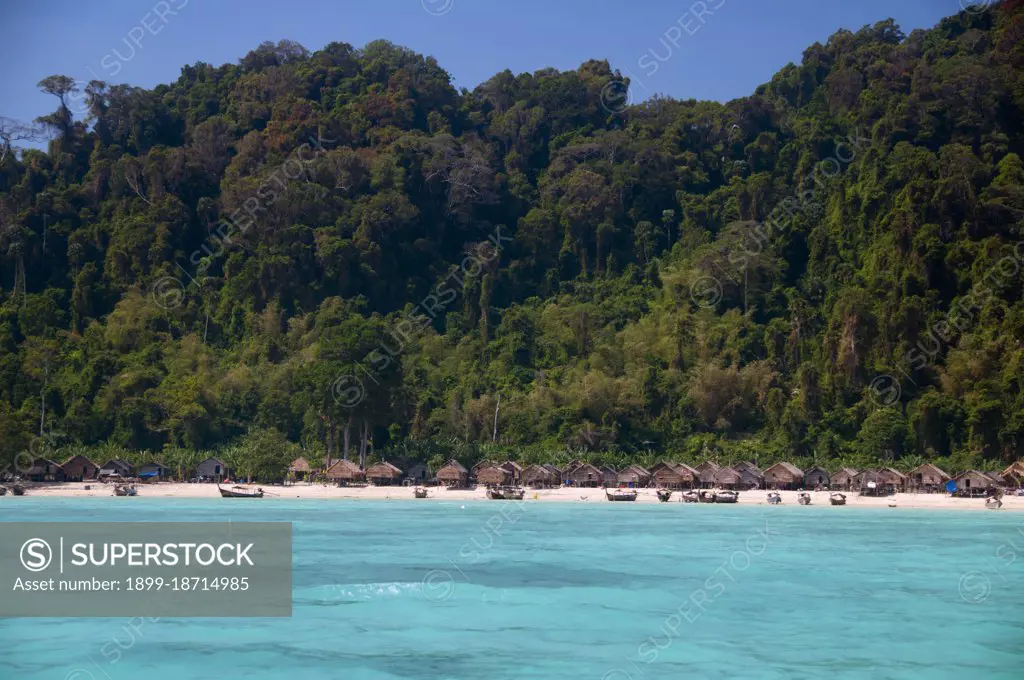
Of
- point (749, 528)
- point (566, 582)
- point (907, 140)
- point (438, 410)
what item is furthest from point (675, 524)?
point (907, 140)

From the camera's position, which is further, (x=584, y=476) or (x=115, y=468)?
(x=115, y=468)

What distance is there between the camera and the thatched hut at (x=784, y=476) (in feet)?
167

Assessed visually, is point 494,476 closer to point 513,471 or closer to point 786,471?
point 513,471

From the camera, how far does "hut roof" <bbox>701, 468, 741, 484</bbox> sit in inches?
2039

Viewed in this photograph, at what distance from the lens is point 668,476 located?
53406mm

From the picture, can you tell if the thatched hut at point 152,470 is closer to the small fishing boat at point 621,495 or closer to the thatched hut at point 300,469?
the thatched hut at point 300,469

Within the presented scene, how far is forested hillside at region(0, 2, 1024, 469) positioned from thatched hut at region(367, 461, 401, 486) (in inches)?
→ 98.4

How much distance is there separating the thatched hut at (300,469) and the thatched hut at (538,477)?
38.8 feet

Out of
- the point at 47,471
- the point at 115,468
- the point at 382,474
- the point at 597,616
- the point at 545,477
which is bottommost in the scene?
the point at 597,616

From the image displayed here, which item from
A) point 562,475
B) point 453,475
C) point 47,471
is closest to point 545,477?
point 562,475

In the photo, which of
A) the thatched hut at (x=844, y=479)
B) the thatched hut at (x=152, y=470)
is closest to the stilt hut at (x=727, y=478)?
the thatched hut at (x=844, y=479)

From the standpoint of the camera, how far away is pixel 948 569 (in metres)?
25.7

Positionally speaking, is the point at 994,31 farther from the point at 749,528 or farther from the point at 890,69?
the point at 749,528

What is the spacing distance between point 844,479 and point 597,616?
34370 mm
